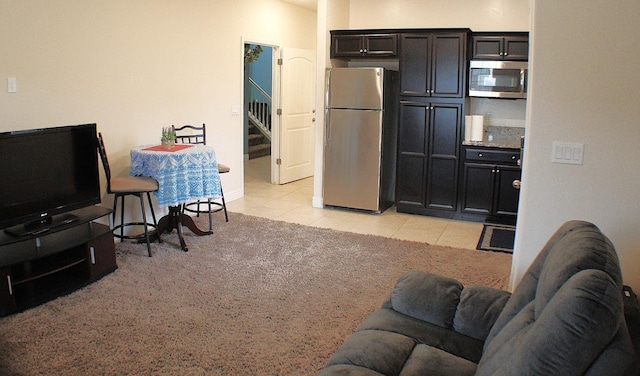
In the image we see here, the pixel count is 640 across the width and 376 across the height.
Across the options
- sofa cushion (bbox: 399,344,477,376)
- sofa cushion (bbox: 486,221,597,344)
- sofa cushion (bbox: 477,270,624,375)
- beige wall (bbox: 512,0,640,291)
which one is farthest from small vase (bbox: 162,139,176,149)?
sofa cushion (bbox: 477,270,624,375)

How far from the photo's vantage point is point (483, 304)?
94.7 inches

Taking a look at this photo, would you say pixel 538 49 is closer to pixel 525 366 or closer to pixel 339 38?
pixel 525 366

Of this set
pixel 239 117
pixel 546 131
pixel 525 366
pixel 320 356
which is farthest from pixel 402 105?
pixel 525 366

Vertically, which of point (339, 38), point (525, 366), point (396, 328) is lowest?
point (396, 328)

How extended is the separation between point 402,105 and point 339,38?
44.0 inches

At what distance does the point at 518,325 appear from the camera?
69.4 inches

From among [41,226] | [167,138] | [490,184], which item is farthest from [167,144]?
[490,184]

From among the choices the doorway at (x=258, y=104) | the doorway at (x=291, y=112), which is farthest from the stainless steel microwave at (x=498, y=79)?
the doorway at (x=258, y=104)

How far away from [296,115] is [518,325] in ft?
21.9

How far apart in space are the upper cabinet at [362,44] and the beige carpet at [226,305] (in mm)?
2286

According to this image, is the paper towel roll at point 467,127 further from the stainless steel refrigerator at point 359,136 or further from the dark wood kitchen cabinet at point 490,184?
the stainless steel refrigerator at point 359,136

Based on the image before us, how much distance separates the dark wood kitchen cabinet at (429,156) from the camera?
599 centimetres

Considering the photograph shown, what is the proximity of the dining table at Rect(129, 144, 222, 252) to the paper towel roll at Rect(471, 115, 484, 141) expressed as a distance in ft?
9.67

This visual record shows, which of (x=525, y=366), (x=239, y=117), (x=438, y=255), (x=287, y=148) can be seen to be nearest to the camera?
(x=525, y=366)
